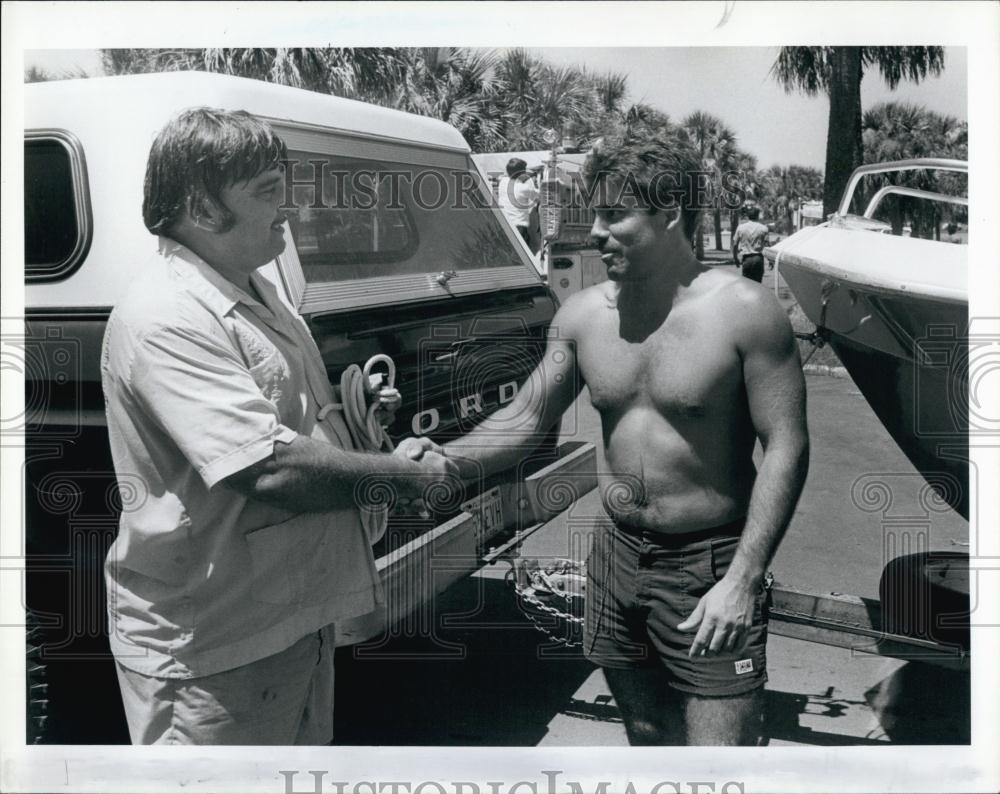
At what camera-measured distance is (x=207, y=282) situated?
2.74 metres

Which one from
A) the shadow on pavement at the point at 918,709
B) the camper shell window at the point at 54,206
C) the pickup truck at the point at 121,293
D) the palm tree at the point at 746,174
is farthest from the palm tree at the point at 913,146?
the camper shell window at the point at 54,206

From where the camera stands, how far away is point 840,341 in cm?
331

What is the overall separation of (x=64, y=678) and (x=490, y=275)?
1.93 metres

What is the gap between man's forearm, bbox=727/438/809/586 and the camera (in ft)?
9.72

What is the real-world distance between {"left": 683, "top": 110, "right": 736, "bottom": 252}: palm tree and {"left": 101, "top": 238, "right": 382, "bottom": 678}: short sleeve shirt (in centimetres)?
130

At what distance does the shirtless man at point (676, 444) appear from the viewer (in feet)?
9.73

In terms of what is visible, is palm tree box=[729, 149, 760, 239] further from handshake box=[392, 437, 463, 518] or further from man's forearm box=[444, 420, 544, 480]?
handshake box=[392, 437, 463, 518]

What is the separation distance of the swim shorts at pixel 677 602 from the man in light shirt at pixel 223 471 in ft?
2.41

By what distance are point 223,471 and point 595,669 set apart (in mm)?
1506

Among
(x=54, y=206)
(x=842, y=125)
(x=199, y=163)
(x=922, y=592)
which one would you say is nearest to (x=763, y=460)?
(x=922, y=592)

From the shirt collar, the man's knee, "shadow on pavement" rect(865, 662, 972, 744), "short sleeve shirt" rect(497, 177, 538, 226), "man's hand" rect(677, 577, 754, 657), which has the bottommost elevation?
"shadow on pavement" rect(865, 662, 972, 744)

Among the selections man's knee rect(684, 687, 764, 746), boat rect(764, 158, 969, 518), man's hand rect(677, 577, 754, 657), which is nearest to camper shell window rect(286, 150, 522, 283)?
boat rect(764, 158, 969, 518)

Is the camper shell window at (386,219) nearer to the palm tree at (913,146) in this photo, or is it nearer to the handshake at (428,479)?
the handshake at (428,479)

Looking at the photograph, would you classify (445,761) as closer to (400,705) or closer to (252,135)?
(400,705)
